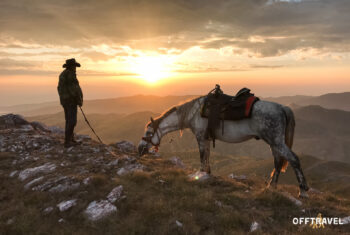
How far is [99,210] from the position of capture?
5.73 metres

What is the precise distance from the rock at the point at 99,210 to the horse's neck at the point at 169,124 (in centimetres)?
414

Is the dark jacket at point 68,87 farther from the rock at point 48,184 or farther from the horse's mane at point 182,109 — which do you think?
the horse's mane at point 182,109

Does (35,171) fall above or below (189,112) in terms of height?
below

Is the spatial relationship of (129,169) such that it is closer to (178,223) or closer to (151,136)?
(151,136)

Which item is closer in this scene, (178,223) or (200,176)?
(178,223)

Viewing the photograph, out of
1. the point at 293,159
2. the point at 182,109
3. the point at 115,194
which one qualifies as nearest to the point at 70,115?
the point at 182,109

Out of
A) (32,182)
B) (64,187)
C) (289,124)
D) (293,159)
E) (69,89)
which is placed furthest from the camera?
(69,89)

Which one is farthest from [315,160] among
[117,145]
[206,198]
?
[206,198]

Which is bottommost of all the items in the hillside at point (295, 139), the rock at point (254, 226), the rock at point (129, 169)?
the hillside at point (295, 139)

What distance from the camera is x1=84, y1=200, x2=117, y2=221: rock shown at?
218 inches

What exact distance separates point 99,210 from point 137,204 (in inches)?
40.1

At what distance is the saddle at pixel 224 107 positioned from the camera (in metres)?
7.34

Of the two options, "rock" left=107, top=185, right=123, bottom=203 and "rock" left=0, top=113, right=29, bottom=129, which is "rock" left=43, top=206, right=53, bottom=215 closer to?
"rock" left=107, top=185, right=123, bottom=203

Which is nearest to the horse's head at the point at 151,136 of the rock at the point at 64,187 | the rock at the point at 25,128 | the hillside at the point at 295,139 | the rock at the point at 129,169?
the rock at the point at 129,169
